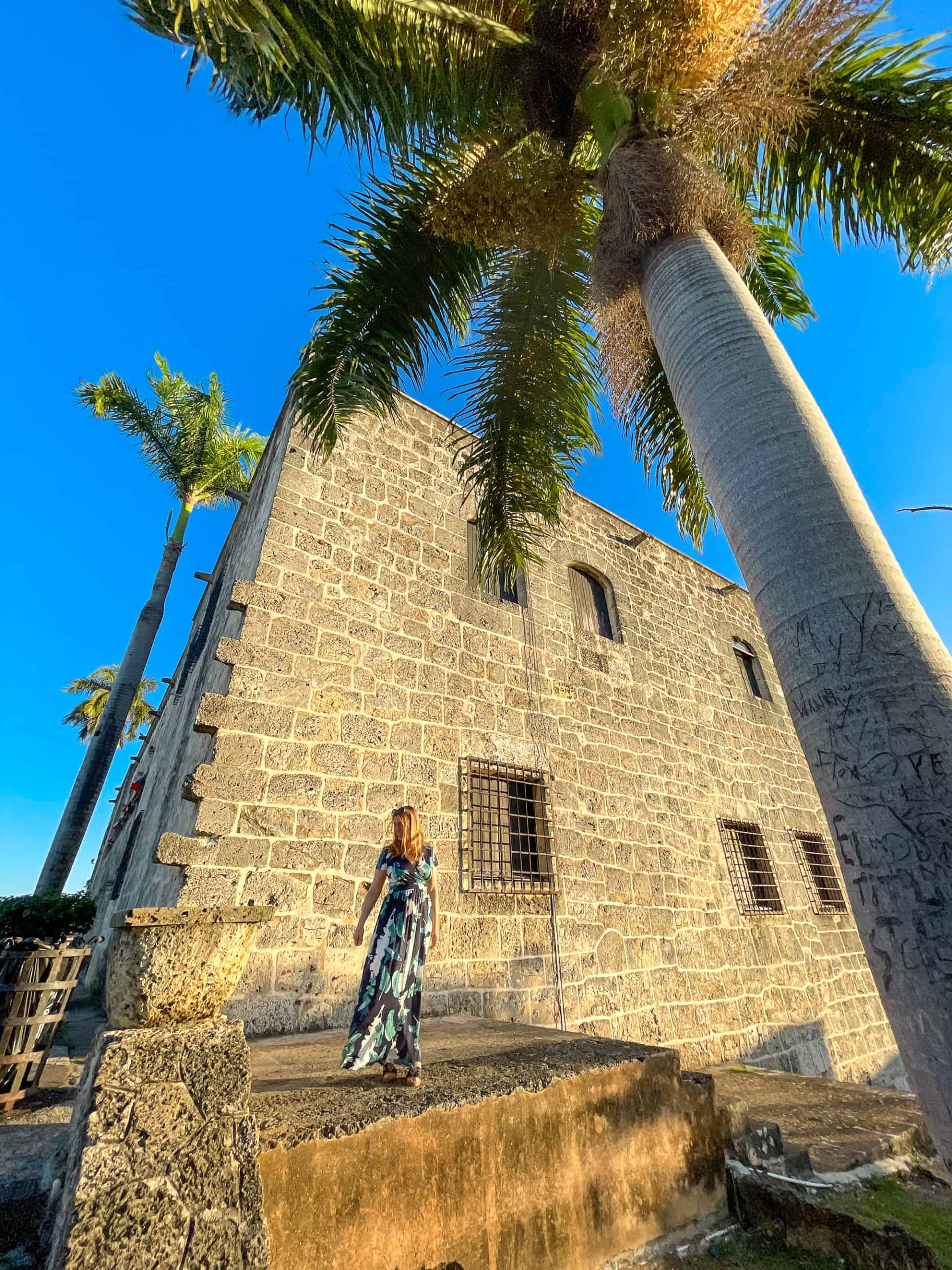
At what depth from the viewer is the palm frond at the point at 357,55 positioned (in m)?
2.81

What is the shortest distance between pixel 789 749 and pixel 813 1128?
23.0ft

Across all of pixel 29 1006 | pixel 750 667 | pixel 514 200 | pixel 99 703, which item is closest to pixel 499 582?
pixel 514 200

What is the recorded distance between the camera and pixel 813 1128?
11.3 ft

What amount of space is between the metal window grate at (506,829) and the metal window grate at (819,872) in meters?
5.08

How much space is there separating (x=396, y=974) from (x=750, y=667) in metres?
9.35

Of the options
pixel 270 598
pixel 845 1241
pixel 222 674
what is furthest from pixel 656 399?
pixel 845 1241

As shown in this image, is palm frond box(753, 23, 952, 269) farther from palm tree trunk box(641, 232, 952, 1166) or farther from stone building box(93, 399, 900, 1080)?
stone building box(93, 399, 900, 1080)

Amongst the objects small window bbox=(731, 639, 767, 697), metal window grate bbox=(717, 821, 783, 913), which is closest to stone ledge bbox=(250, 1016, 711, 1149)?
metal window grate bbox=(717, 821, 783, 913)

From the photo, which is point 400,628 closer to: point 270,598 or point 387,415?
point 270,598

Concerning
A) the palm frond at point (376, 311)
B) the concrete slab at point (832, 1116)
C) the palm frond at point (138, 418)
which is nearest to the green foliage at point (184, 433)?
the palm frond at point (138, 418)

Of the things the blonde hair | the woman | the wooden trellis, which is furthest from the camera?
the blonde hair

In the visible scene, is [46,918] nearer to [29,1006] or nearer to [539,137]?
[29,1006]

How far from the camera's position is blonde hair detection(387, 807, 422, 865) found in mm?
2818

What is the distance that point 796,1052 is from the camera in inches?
258
